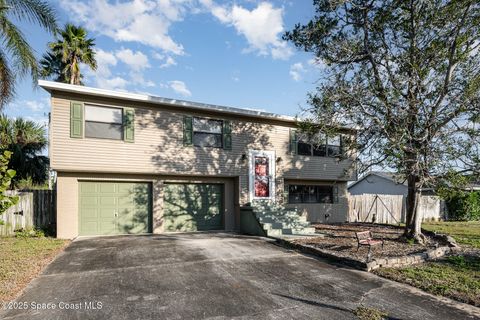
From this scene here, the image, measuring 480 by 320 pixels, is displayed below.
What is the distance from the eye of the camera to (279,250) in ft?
32.1

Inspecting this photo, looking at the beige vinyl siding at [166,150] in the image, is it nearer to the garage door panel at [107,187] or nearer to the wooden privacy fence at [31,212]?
the garage door panel at [107,187]

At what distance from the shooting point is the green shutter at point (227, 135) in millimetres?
14062

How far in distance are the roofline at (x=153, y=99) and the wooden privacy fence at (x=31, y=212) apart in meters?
3.99

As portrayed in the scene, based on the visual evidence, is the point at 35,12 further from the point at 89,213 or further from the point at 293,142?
the point at 293,142

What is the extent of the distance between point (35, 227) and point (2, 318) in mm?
8504

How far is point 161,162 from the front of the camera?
42.0ft

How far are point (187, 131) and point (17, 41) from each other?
20.7ft

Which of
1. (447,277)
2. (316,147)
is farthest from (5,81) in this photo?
(447,277)

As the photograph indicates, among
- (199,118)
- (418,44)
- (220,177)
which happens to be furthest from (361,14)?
(220,177)

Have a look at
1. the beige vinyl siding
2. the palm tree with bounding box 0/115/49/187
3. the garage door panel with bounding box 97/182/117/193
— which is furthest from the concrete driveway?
the palm tree with bounding box 0/115/49/187

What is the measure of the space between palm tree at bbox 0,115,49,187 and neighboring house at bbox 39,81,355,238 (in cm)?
527

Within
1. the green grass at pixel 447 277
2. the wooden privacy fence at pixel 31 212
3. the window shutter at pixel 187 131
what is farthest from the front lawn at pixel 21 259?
the green grass at pixel 447 277

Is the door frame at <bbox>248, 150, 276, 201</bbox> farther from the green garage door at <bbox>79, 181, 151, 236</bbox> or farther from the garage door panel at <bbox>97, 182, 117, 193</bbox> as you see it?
the garage door panel at <bbox>97, 182, 117, 193</bbox>

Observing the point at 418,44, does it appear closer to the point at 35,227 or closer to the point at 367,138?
A: the point at 367,138
